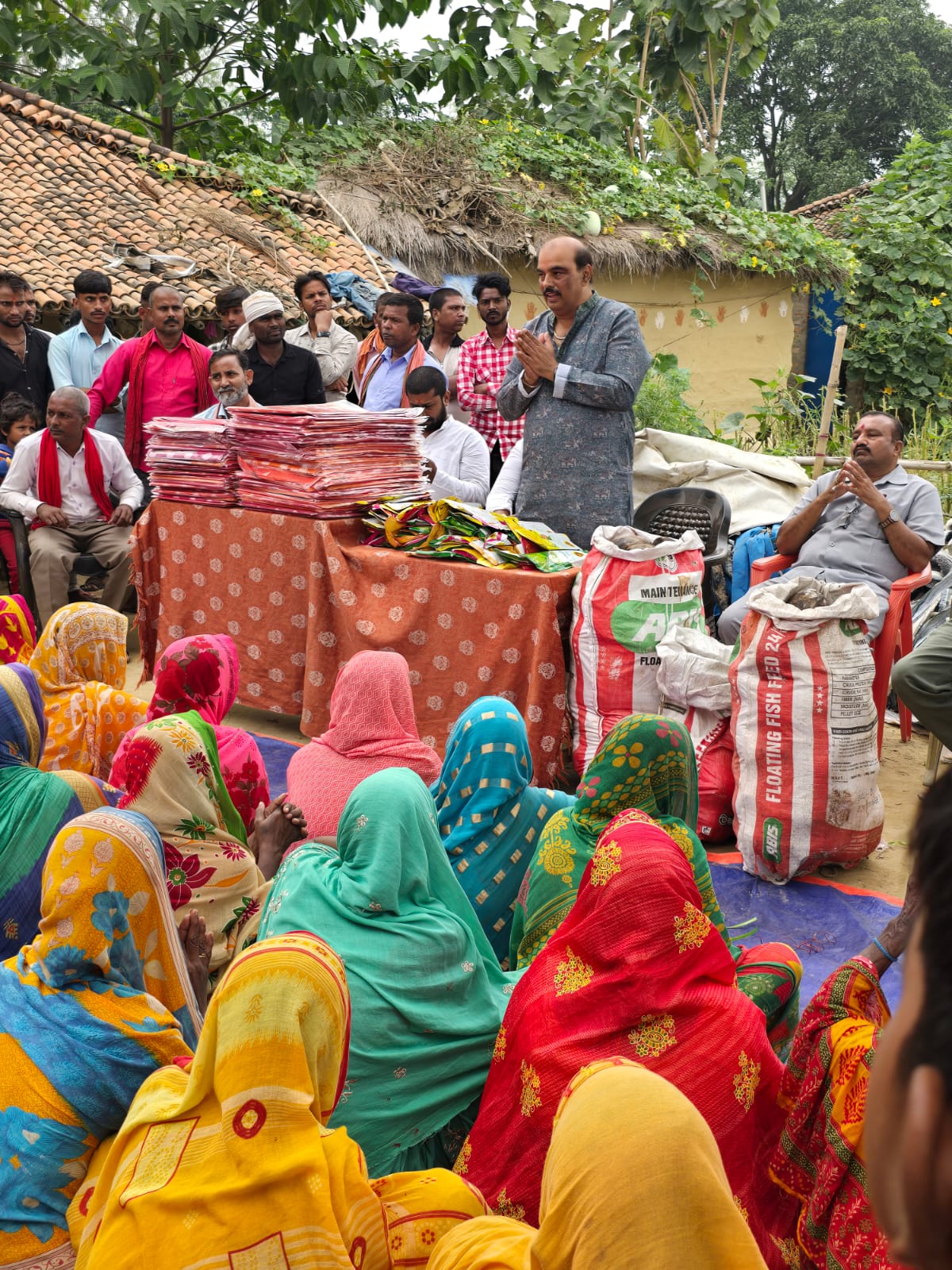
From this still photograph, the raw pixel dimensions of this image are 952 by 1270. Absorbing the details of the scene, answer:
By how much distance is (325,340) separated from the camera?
7.14 metres

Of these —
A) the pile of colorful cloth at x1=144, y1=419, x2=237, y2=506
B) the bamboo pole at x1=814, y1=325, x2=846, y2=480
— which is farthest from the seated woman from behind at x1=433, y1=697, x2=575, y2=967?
the bamboo pole at x1=814, y1=325, x2=846, y2=480

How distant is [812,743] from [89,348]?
18.3 feet

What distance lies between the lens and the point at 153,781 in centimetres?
277

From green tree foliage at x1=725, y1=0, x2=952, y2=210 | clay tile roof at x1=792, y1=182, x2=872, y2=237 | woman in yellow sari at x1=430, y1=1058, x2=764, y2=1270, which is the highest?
green tree foliage at x1=725, y1=0, x2=952, y2=210

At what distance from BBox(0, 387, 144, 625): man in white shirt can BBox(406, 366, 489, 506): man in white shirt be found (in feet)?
6.97

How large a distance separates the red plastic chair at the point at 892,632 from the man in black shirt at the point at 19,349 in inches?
189

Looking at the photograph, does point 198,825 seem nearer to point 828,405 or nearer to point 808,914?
point 808,914

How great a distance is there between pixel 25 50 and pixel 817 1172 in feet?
55.0

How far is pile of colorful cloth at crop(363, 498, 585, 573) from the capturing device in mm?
4477

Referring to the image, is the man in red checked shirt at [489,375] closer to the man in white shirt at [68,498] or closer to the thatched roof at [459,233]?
the man in white shirt at [68,498]

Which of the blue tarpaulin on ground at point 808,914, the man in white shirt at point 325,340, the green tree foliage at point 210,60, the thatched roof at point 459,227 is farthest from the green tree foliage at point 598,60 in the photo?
the blue tarpaulin on ground at point 808,914

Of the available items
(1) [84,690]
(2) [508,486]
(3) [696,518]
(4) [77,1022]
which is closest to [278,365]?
(2) [508,486]

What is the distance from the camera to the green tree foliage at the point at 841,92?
25547mm

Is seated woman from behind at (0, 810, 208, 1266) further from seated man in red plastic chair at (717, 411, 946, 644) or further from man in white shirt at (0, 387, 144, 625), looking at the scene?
man in white shirt at (0, 387, 144, 625)
